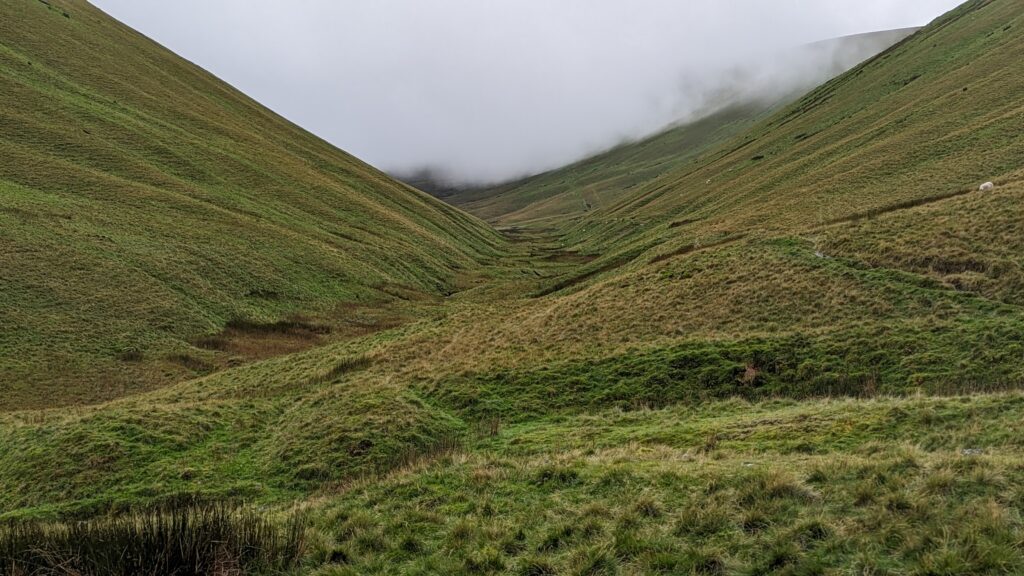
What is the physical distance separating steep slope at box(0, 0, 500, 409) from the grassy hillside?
410 centimetres

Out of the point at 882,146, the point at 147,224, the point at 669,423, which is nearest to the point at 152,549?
the point at 669,423

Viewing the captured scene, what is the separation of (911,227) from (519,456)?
27.3m

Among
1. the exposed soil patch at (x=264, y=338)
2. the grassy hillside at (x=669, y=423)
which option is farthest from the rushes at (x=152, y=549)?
the exposed soil patch at (x=264, y=338)

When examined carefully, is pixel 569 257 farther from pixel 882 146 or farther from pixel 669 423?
pixel 669 423

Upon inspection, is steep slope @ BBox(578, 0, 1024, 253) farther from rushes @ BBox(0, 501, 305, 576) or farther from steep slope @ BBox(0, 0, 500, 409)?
rushes @ BBox(0, 501, 305, 576)

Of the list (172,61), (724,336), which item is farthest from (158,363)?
(172,61)

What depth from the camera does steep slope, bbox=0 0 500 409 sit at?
112 ft

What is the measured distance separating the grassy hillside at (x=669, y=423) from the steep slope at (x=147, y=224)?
4.10m

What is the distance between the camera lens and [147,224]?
1941 inches

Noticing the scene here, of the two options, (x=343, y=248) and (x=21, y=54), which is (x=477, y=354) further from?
(x=21, y=54)

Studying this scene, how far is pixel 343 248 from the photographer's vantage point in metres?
62.3

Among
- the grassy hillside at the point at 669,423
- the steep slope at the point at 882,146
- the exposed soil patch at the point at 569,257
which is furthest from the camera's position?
the exposed soil patch at the point at 569,257

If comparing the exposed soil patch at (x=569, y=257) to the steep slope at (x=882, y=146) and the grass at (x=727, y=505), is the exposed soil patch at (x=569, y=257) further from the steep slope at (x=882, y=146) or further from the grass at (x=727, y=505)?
the grass at (x=727, y=505)

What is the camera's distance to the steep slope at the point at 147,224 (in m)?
34.2
